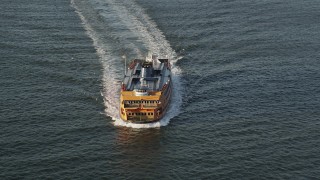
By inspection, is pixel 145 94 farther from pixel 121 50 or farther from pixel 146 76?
pixel 121 50

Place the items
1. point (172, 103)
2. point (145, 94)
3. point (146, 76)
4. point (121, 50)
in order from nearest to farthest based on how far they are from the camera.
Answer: point (145, 94) < point (172, 103) < point (146, 76) < point (121, 50)

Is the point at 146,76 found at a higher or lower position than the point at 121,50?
lower

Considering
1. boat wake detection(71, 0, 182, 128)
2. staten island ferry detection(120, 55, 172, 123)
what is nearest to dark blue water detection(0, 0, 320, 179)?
boat wake detection(71, 0, 182, 128)

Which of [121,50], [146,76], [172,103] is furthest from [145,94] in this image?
[121,50]

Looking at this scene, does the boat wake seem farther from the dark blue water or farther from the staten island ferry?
the staten island ferry

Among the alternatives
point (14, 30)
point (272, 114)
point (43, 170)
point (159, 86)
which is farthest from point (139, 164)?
point (14, 30)

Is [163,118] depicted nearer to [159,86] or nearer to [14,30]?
[159,86]
